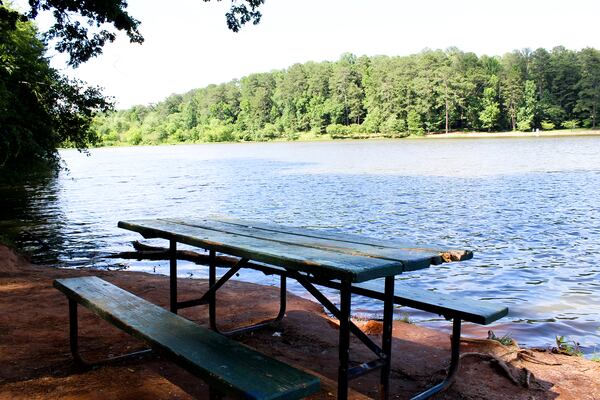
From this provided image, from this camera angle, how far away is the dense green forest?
87.8 metres

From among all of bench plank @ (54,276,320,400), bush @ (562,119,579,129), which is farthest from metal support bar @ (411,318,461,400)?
bush @ (562,119,579,129)

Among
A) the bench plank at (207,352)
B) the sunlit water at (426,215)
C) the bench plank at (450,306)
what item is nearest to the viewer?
the bench plank at (207,352)

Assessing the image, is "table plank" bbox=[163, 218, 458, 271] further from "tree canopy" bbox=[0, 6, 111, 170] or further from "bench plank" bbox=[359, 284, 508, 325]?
"tree canopy" bbox=[0, 6, 111, 170]

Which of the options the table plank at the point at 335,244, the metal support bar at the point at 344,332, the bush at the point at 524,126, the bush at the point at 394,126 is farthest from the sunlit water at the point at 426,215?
the bush at the point at 394,126

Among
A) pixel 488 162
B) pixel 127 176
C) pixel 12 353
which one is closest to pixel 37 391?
pixel 12 353

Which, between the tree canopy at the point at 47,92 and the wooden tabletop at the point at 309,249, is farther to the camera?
the tree canopy at the point at 47,92

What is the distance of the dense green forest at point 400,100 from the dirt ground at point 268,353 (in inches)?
2756

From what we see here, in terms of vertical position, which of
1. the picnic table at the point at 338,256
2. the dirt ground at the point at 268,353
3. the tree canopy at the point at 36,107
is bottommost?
the dirt ground at the point at 268,353

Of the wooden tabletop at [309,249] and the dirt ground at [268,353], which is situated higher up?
the wooden tabletop at [309,249]

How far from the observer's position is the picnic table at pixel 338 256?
2861 millimetres

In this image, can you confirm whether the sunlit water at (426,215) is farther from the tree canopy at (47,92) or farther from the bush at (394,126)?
the bush at (394,126)

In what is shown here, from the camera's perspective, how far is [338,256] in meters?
3.07

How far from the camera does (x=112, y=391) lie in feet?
12.2

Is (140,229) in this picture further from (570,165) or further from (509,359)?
(570,165)
